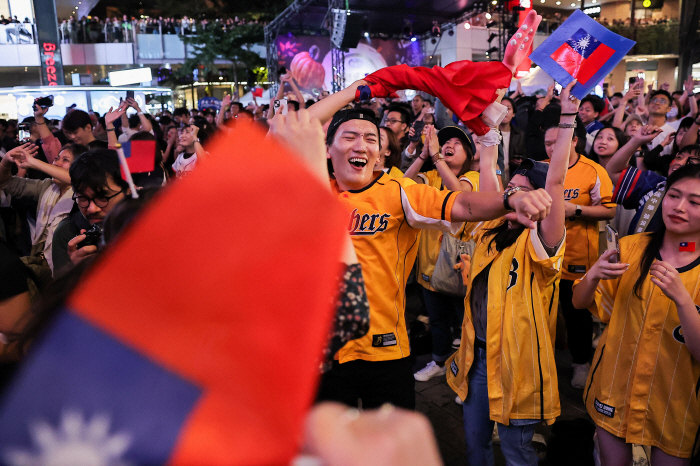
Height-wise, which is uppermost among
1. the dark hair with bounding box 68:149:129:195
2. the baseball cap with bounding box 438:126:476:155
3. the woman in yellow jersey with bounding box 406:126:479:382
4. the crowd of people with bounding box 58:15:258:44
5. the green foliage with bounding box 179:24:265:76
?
the crowd of people with bounding box 58:15:258:44

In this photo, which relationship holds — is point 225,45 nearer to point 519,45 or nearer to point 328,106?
point 519,45

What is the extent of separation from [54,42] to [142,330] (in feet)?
96.7

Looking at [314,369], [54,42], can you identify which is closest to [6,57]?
[54,42]

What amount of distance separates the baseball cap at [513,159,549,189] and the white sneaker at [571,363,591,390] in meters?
2.26

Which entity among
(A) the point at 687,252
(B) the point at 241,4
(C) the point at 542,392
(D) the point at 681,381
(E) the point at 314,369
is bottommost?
(C) the point at 542,392

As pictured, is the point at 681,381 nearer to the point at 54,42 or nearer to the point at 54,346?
the point at 54,346

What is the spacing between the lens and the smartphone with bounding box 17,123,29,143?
10094 millimetres

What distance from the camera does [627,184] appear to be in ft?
13.4

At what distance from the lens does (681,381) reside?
85.7 inches

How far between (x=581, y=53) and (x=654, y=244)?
3.58 ft

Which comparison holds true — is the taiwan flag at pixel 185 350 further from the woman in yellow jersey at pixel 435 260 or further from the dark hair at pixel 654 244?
the woman in yellow jersey at pixel 435 260

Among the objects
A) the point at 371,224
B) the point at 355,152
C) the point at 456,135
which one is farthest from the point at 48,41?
the point at 371,224

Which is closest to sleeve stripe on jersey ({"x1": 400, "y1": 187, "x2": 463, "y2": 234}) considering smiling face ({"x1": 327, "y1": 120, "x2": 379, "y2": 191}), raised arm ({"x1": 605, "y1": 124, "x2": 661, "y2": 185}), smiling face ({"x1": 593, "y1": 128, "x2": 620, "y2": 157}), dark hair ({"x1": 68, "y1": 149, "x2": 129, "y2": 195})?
smiling face ({"x1": 327, "y1": 120, "x2": 379, "y2": 191})

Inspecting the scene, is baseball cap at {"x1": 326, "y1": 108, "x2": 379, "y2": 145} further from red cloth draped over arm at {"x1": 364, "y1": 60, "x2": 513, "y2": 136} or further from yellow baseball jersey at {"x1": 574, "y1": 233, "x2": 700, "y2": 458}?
yellow baseball jersey at {"x1": 574, "y1": 233, "x2": 700, "y2": 458}
